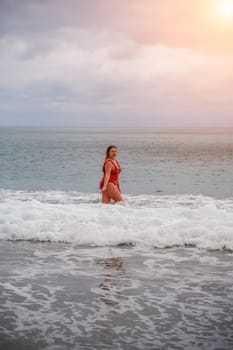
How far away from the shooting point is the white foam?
34.0 feet

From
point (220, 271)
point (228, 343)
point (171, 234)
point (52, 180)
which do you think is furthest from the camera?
point (52, 180)

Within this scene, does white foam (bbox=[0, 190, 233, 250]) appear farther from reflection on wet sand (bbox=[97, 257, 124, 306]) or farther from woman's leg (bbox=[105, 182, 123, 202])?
reflection on wet sand (bbox=[97, 257, 124, 306])

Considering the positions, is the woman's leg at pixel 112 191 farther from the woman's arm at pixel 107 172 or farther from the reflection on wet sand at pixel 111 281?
the reflection on wet sand at pixel 111 281

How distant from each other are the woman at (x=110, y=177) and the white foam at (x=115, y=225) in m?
1.25

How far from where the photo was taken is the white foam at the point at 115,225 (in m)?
10.4

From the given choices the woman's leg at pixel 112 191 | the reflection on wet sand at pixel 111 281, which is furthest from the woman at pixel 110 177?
the reflection on wet sand at pixel 111 281

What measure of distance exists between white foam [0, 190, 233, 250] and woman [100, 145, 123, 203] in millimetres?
1254

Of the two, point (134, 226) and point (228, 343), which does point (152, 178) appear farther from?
point (228, 343)

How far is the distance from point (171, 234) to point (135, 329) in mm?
5320

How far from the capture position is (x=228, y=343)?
5.11 metres

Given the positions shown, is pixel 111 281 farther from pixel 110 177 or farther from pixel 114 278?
pixel 110 177

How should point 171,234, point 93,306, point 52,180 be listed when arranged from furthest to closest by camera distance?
point 52,180
point 171,234
point 93,306

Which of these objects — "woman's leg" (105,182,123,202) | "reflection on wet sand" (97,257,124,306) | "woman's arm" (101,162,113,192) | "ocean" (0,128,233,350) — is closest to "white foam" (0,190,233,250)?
"ocean" (0,128,233,350)

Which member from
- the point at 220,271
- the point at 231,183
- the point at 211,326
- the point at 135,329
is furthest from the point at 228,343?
the point at 231,183
